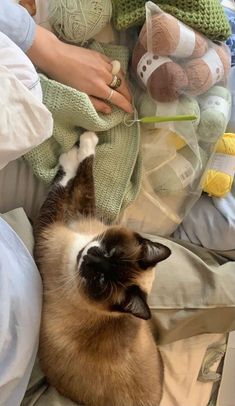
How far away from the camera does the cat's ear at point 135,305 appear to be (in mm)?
925

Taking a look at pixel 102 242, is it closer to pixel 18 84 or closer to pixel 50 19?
pixel 18 84

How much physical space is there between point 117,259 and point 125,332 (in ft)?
0.62

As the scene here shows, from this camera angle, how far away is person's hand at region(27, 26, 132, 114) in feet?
3.31

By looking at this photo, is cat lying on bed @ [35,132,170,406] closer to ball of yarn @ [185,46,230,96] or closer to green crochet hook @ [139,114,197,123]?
green crochet hook @ [139,114,197,123]

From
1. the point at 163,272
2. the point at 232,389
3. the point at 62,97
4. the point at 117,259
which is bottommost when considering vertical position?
the point at 232,389

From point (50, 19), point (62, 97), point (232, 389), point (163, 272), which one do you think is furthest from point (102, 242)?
point (232, 389)

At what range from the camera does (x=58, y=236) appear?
1.11 m

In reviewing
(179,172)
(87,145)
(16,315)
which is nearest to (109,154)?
(87,145)

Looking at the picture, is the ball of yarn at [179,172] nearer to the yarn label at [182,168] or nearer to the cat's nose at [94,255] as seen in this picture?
the yarn label at [182,168]

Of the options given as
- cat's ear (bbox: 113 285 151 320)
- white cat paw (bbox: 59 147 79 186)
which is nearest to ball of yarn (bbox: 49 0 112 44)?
white cat paw (bbox: 59 147 79 186)

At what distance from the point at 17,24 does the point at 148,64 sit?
0.27 m

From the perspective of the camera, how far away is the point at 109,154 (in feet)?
3.62

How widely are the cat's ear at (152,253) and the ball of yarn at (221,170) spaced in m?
0.26

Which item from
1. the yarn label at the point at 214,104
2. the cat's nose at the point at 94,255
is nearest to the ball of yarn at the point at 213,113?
the yarn label at the point at 214,104
